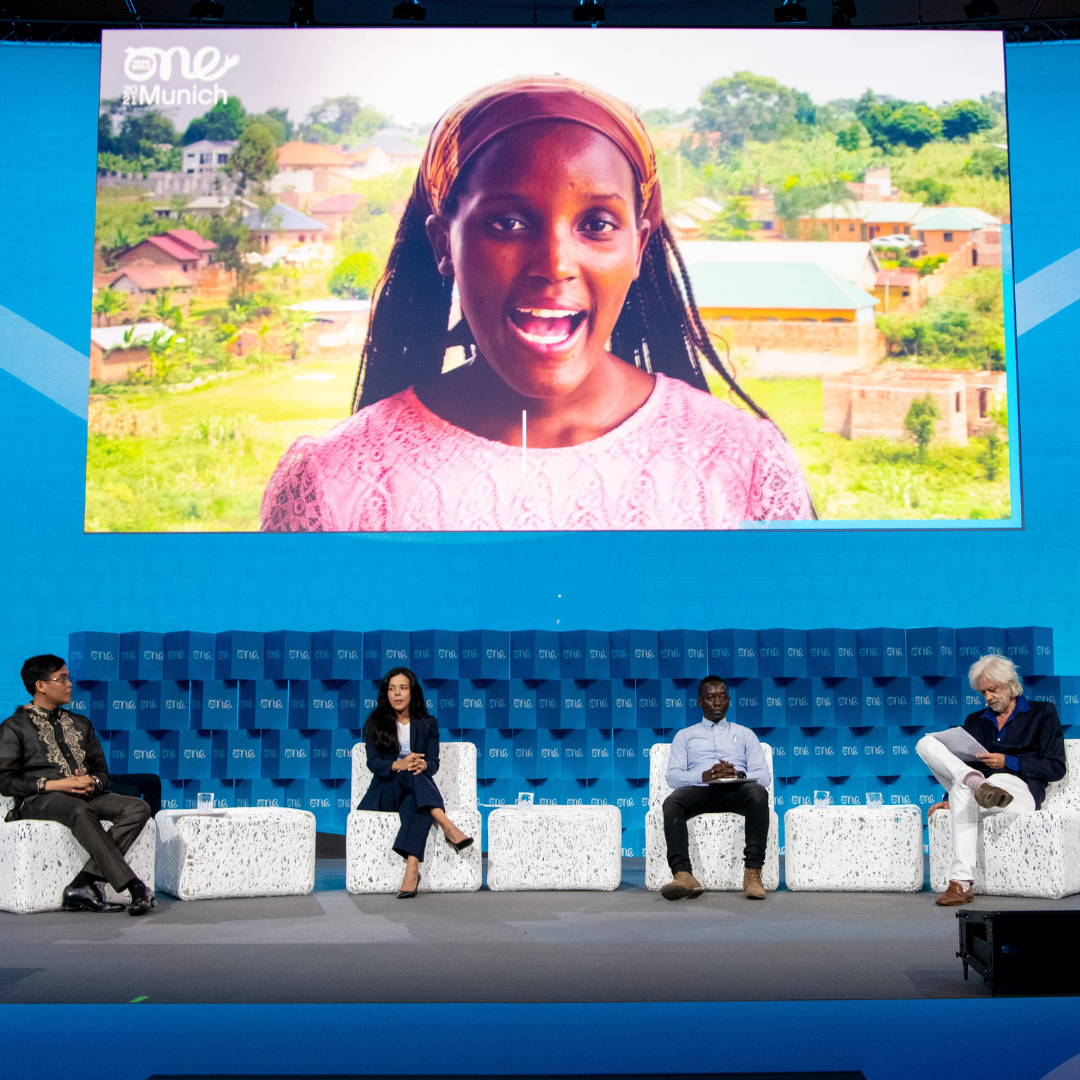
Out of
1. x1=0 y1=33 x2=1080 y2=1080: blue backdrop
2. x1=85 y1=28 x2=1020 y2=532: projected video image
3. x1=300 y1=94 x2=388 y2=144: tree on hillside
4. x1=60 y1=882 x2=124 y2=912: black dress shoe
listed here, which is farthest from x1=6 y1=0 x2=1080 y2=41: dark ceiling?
x1=60 y1=882 x2=124 y2=912: black dress shoe

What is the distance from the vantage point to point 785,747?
257 inches

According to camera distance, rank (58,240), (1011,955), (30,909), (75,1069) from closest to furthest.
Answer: (75,1069)
(1011,955)
(30,909)
(58,240)

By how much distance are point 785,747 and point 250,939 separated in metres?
3.23

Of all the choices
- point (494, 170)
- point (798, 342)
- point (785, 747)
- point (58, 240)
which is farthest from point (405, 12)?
point (785, 747)

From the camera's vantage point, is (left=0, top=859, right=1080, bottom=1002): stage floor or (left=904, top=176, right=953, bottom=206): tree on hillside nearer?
(left=0, top=859, right=1080, bottom=1002): stage floor

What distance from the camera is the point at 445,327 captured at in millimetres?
6816

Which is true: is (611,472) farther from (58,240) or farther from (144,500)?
(58,240)

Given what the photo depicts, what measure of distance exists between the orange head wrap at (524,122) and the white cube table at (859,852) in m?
3.22

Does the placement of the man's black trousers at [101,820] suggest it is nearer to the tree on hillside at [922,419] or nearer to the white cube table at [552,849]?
the white cube table at [552,849]

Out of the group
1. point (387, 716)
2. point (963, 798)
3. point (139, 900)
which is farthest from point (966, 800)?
point (139, 900)

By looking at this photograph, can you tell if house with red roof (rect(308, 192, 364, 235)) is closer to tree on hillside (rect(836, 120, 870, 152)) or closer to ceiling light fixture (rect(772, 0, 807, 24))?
ceiling light fixture (rect(772, 0, 807, 24))

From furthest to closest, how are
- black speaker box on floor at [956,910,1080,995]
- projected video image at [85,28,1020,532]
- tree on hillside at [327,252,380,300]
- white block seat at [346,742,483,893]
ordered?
1. tree on hillside at [327,252,380,300]
2. projected video image at [85,28,1020,532]
3. white block seat at [346,742,483,893]
4. black speaker box on floor at [956,910,1080,995]

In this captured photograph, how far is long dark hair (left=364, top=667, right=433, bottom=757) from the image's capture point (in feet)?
17.0

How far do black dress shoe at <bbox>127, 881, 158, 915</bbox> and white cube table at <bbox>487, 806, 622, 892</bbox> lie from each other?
1.23 m
